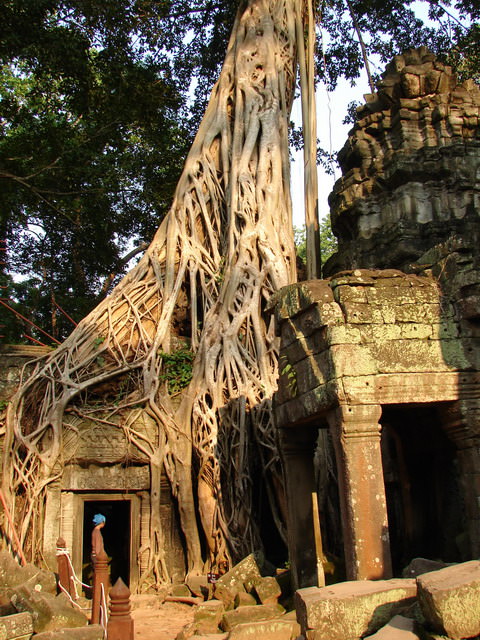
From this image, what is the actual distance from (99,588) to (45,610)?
0.43 m

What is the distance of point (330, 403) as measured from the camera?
5.05 meters

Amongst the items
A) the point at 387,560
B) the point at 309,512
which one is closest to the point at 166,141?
the point at 309,512

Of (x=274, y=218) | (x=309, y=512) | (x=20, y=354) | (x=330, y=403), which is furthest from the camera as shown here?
(x=274, y=218)

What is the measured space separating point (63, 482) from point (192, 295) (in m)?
3.09

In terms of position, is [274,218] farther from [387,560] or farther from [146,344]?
[387,560]

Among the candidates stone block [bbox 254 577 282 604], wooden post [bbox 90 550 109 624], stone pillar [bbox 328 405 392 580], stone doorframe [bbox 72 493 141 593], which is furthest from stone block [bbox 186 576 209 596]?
stone pillar [bbox 328 405 392 580]

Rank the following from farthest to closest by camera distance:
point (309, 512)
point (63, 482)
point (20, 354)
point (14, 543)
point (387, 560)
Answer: point (20, 354) < point (63, 482) < point (14, 543) < point (309, 512) < point (387, 560)

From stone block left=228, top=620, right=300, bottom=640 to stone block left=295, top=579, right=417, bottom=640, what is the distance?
0.65 m

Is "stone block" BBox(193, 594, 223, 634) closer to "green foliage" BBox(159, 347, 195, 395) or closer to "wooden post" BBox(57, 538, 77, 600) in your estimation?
"wooden post" BBox(57, 538, 77, 600)

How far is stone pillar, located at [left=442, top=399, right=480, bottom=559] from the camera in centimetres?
487

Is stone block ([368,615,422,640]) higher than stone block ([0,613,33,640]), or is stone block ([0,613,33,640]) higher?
stone block ([368,615,422,640])

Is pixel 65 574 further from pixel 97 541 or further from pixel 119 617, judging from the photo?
pixel 119 617

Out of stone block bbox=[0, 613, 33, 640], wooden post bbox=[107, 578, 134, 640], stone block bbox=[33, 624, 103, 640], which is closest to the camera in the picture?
wooden post bbox=[107, 578, 134, 640]

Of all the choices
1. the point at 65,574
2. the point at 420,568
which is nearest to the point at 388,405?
the point at 420,568
